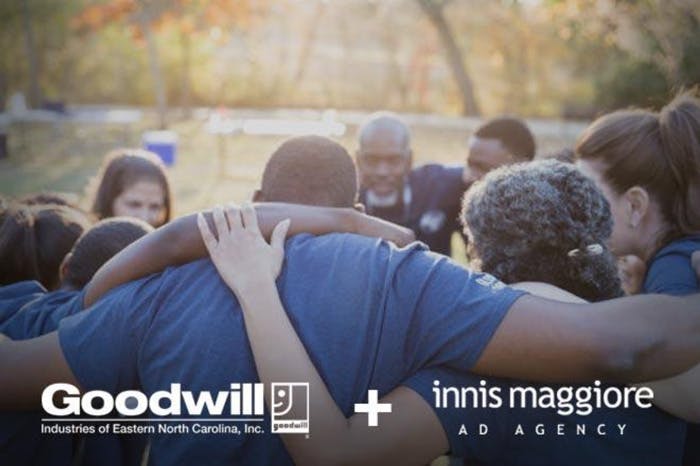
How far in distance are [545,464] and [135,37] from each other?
53.1 ft

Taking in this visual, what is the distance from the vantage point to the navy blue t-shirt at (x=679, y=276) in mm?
1844

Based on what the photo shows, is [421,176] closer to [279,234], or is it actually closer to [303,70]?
[279,234]

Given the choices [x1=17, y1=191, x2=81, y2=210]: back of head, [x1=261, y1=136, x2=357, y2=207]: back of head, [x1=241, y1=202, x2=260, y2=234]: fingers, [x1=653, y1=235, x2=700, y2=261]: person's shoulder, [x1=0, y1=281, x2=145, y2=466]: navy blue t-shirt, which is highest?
[x1=261, y1=136, x2=357, y2=207]: back of head

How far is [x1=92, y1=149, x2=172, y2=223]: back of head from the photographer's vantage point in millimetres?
3520

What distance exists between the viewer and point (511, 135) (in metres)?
4.09

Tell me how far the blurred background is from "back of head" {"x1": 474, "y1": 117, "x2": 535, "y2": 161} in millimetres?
6568

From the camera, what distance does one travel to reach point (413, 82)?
20.3 meters

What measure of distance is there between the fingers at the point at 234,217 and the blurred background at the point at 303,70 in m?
8.72

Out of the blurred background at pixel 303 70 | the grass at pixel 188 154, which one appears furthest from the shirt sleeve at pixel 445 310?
the blurred background at pixel 303 70

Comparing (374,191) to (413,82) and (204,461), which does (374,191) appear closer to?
(204,461)

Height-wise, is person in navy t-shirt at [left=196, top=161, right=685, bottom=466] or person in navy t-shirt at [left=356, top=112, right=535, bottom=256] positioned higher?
person in navy t-shirt at [left=356, top=112, right=535, bottom=256]

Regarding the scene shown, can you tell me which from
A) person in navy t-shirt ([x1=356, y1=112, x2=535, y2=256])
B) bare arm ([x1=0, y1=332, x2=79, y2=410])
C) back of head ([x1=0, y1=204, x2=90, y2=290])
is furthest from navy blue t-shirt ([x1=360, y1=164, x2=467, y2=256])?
bare arm ([x1=0, y1=332, x2=79, y2=410])

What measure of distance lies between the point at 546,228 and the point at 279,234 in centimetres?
59

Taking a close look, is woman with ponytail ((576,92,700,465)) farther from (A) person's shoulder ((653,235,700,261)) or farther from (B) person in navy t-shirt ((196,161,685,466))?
(B) person in navy t-shirt ((196,161,685,466))
